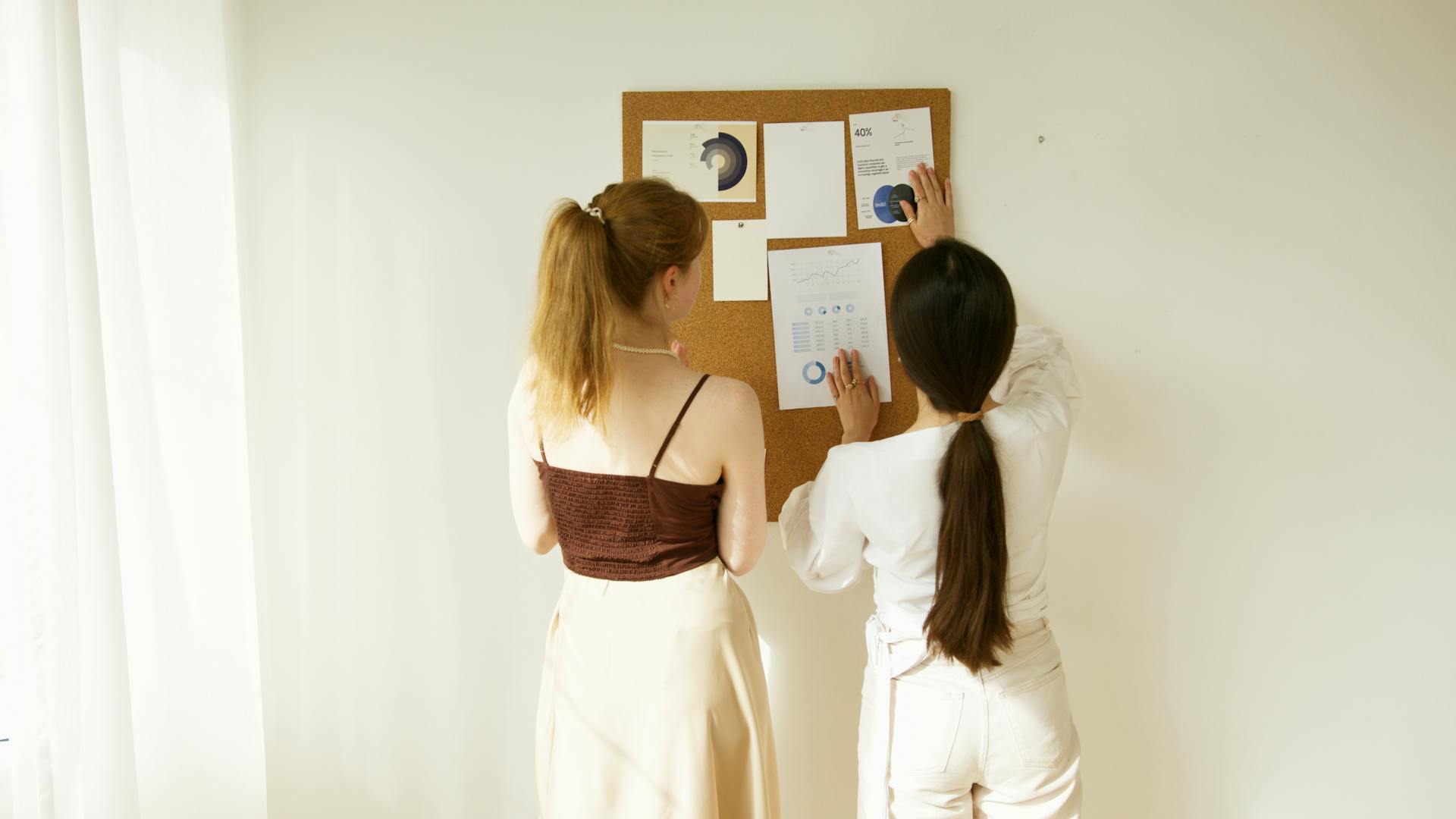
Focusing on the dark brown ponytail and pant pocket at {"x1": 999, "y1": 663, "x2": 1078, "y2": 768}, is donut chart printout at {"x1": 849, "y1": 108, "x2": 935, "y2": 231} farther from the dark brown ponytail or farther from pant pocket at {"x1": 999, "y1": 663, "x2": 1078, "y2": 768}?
pant pocket at {"x1": 999, "y1": 663, "x2": 1078, "y2": 768}

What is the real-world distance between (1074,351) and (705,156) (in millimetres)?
955

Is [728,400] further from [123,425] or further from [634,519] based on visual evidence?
[123,425]

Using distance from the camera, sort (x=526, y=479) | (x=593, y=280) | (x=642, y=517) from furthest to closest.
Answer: (x=526, y=479) → (x=642, y=517) → (x=593, y=280)

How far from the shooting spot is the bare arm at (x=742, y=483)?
1.31 m

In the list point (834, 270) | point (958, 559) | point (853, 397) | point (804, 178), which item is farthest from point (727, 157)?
point (958, 559)

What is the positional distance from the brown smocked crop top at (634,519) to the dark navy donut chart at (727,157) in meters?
0.67

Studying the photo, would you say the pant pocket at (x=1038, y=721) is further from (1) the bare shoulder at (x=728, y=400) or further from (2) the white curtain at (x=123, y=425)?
(2) the white curtain at (x=123, y=425)

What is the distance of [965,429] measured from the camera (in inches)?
49.3

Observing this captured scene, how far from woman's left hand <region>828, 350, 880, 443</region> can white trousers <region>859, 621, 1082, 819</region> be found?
509mm

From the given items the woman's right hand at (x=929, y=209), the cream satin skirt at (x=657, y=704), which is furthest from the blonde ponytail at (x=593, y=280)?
the woman's right hand at (x=929, y=209)

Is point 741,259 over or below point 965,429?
over

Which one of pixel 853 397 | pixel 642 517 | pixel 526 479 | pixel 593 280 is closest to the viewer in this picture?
pixel 593 280

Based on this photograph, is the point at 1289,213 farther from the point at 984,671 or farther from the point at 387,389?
the point at 387,389

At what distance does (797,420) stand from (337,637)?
1168mm
